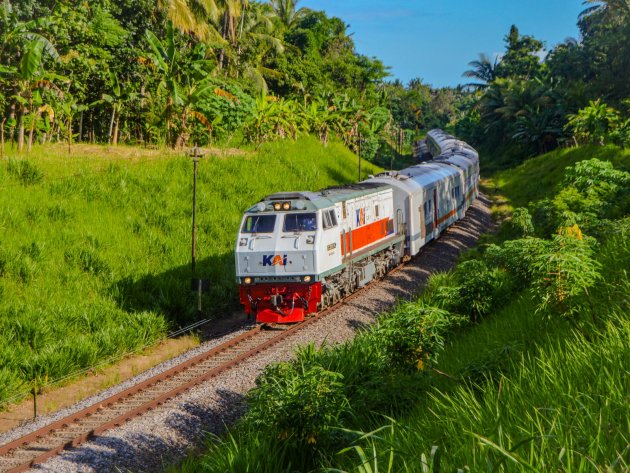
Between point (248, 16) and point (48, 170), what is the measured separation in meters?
37.4

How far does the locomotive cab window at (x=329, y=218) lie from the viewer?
56.7 feet

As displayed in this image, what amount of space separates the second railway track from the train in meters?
0.98

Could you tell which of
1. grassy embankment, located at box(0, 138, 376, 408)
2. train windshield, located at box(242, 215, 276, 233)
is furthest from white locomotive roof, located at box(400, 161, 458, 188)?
train windshield, located at box(242, 215, 276, 233)

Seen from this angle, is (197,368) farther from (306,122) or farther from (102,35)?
(306,122)

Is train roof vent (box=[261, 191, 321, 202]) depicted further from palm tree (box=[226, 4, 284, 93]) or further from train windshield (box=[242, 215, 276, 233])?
palm tree (box=[226, 4, 284, 93])

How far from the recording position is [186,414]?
1220 cm

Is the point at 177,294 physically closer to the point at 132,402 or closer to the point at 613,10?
the point at 132,402

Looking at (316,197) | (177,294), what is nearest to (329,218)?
(316,197)

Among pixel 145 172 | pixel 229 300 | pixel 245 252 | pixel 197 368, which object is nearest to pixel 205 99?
pixel 145 172

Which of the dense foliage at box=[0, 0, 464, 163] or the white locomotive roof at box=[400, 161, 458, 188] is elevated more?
the dense foliage at box=[0, 0, 464, 163]

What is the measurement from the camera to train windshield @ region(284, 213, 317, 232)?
16922 millimetres

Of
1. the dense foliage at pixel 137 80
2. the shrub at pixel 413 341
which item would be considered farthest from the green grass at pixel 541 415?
the dense foliage at pixel 137 80

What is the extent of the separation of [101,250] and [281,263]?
798 cm

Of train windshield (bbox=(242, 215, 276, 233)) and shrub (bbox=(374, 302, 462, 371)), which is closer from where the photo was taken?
shrub (bbox=(374, 302, 462, 371))
